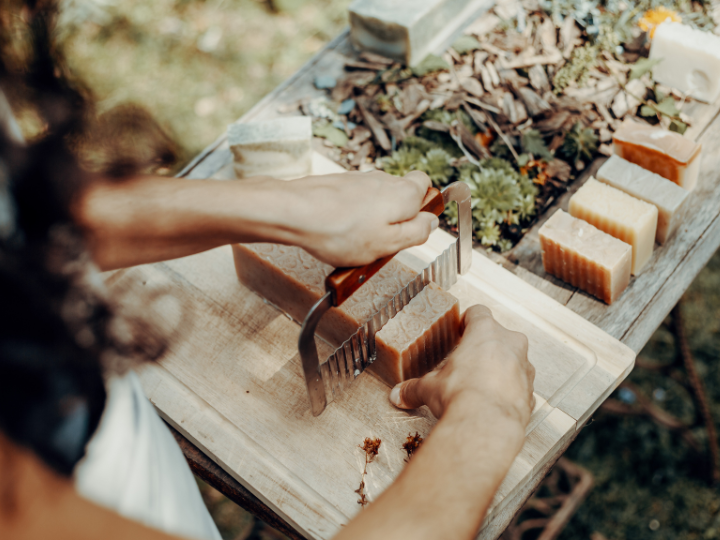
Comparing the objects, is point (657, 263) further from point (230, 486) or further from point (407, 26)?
point (230, 486)

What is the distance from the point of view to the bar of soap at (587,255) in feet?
5.45

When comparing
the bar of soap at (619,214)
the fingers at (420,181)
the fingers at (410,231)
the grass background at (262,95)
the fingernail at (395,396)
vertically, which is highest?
the fingers at (420,181)

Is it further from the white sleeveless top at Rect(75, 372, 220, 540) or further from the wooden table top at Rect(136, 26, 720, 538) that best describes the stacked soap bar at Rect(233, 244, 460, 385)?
the white sleeveless top at Rect(75, 372, 220, 540)

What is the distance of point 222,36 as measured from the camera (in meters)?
4.01

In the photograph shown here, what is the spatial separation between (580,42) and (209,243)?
186 cm

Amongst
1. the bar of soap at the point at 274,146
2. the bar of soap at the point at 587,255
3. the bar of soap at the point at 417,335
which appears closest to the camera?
the bar of soap at the point at 417,335

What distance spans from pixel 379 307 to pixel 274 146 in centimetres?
72

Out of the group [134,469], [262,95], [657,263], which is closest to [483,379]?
[134,469]

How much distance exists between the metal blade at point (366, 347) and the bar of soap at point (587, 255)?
33 cm

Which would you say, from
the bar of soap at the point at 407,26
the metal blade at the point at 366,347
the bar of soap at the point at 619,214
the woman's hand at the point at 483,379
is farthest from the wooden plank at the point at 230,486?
the bar of soap at the point at 407,26

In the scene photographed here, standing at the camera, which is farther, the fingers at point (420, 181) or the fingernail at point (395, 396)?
the fingernail at point (395, 396)

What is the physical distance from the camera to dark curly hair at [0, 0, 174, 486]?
686 millimetres

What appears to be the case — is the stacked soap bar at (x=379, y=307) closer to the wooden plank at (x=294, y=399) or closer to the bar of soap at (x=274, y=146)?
the wooden plank at (x=294, y=399)

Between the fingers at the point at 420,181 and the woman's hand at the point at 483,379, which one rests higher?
the fingers at the point at 420,181
